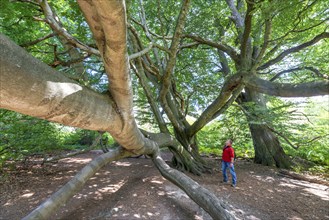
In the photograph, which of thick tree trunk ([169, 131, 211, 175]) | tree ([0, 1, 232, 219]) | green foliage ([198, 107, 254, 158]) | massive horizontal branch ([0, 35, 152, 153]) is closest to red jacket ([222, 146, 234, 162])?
thick tree trunk ([169, 131, 211, 175])

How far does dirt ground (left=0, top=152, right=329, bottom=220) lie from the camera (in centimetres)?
351

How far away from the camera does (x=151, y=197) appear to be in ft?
13.1

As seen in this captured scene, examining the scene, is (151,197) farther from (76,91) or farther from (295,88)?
(295,88)

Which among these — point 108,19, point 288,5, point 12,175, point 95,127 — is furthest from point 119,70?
point 12,175

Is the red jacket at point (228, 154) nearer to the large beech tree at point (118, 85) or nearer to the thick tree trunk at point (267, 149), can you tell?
the large beech tree at point (118, 85)

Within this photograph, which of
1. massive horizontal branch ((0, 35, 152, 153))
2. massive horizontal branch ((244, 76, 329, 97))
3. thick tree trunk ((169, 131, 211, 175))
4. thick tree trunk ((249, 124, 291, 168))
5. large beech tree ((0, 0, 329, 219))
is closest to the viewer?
massive horizontal branch ((0, 35, 152, 153))

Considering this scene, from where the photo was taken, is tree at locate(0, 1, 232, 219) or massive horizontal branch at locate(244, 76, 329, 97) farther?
massive horizontal branch at locate(244, 76, 329, 97)

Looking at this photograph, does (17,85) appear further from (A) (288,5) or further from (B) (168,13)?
(B) (168,13)

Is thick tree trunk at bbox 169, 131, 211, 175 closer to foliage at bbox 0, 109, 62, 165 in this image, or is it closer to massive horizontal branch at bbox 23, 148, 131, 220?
massive horizontal branch at bbox 23, 148, 131, 220

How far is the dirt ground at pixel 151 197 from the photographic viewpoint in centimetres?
351

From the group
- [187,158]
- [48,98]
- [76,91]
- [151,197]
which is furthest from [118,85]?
[187,158]

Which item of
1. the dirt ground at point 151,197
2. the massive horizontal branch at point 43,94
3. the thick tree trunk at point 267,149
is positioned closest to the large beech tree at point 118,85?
the massive horizontal branch at point 43,94

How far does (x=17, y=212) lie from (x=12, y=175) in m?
2.93

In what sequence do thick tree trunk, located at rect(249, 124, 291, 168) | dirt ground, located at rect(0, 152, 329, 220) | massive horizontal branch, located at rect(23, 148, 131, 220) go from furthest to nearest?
1. thick tree trunk, located at rect(249, 124, 291, 168)
2. dirt ground, located at rect(0, 152, 329, 220)
3. massive horizontal branch, located at rect(23, 148, 131, 220)
